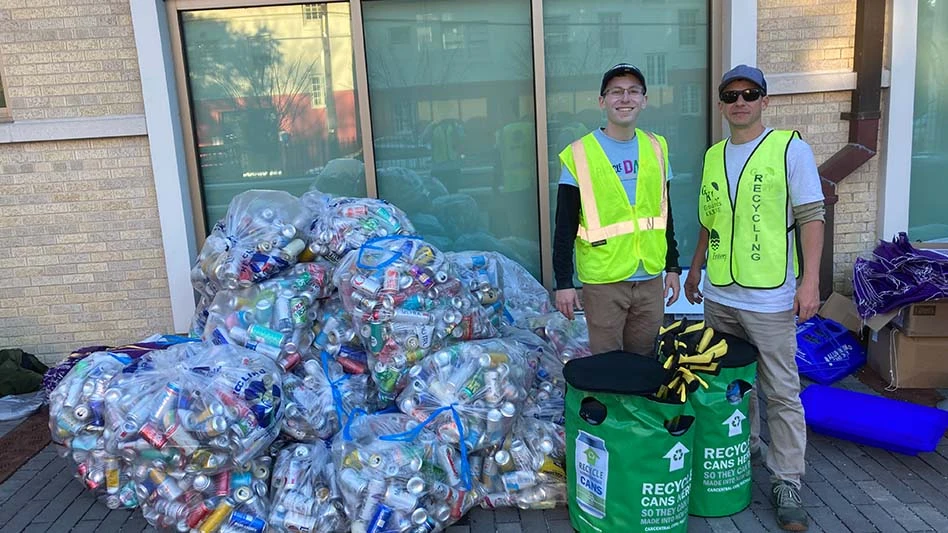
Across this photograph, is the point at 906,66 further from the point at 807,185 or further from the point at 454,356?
the point at 454,356

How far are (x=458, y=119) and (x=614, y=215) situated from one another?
2.41 m

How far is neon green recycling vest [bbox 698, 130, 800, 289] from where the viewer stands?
3.03 m

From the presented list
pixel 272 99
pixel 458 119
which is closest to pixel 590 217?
pixel 458 119

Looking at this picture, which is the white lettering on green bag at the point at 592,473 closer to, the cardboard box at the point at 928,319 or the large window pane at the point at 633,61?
the cardboard box at the point at 928,319

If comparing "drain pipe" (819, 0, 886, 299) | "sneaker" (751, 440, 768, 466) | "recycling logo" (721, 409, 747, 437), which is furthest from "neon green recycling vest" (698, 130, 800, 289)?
"drain pipe" (819, 0, 886, 299)

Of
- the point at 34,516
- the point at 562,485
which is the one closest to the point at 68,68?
the point at 34,516

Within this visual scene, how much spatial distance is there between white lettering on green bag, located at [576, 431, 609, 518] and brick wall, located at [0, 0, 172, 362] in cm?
377

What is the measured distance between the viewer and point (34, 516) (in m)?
3.58

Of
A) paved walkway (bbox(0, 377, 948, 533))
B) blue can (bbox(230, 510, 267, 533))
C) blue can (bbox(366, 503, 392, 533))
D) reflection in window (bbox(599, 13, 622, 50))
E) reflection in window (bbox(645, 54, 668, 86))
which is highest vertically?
reflection in window (bbox(599, 13, 622, 50))

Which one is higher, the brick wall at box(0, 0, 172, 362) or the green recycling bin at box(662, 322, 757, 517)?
the brick wall at box(0, 0, 172, 362)

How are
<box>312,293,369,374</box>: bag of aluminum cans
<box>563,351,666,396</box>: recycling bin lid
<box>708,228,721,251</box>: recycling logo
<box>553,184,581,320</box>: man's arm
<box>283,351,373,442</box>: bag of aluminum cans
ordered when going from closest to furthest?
<box>563,351,666,396</box>: recycling bin lid → <box>708,228,721,251</box>: recycling logo → <box>553,184,581,320</box>: man's arm → <box>283,351,373,442</box>: bag of aluminum cans → <box>312,293,369,374</box>: bag of aluminum cans

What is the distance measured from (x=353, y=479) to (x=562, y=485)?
1.04 metres

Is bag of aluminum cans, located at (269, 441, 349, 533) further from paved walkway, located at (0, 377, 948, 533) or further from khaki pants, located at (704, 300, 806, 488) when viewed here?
khaki pants, located at (704, 300, 806, 488)

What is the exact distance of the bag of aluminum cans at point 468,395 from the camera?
3.32 m
